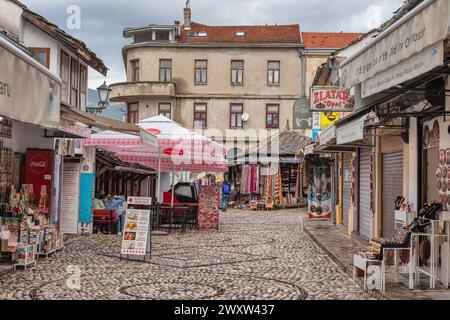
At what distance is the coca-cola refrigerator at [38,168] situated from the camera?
1328cm

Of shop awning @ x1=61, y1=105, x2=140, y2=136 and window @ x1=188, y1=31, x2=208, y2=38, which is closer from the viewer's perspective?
shop awning @ x1=61, y1=105, x2=140, y2=136

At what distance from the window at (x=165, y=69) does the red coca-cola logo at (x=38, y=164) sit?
3133cm

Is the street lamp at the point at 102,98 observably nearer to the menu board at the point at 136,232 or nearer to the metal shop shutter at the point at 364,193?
the menu board at the point at 136,232

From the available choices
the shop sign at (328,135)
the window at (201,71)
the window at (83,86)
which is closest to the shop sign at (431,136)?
the shop sign at (328,135)

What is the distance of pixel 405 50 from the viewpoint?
6570 mm

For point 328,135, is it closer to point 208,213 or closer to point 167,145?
point 167,145

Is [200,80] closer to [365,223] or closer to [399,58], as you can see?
[365,223]

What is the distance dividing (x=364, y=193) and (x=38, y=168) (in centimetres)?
857

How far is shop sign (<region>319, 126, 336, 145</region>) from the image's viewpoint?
14.2m

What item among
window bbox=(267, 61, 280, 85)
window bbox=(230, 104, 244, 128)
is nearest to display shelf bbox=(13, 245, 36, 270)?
window bbox=(230, 104, 244, 128)

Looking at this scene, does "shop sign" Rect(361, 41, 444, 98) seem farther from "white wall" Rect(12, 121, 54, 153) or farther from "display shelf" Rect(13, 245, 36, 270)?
"white wall" Rect(12, 121, 54, 153)

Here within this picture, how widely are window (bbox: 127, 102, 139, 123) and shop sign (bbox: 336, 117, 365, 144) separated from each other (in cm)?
3399

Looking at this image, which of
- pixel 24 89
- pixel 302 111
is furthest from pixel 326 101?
pixel 302 111
